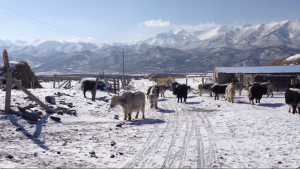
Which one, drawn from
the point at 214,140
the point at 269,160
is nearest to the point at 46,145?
the point at 214,140

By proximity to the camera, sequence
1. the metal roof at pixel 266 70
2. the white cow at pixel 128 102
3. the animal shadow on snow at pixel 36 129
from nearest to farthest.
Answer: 1. the animal shadow on snow at pixel 36 129
2. the white cow at pixel 128 102
3. the metal roof at pixel 266 70

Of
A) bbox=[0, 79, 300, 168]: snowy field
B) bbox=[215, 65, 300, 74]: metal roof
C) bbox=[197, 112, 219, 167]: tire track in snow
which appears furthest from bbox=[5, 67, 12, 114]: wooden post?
bbox=[215, 65, 300, 74]: metal roof

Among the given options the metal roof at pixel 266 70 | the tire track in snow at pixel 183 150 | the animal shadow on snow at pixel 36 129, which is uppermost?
the metal roof at pixel 266 70

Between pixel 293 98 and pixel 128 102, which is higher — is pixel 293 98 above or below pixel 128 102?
above

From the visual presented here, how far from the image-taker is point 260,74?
36.0 meters

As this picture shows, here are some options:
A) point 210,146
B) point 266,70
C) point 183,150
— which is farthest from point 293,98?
point 266,70

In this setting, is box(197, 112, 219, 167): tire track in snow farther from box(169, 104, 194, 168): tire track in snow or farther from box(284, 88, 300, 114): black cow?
box(284, 88, 300, 114): black cow

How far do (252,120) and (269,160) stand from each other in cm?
531

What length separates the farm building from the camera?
3444 cm

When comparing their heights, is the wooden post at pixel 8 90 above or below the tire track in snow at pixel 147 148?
above

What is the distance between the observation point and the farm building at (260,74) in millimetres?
34438

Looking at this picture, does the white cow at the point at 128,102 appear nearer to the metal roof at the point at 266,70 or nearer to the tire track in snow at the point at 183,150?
the tire track in snow at the point at 183,150

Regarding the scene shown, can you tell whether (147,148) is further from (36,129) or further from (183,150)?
(36,129)

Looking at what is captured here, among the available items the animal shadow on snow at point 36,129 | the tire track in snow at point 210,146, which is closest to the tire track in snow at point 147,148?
the tire track in snow at point 210,146
